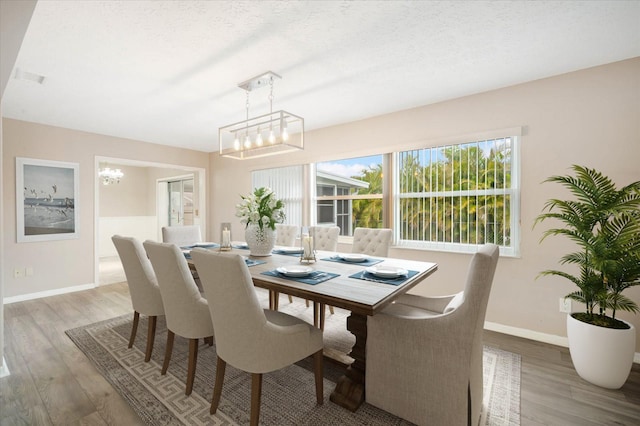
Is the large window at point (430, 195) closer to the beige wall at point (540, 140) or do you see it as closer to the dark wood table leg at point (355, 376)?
the beige wall at point (540, 140)

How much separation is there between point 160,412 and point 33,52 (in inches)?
112

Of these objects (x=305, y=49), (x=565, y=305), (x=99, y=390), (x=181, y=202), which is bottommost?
(x=99, y=390)

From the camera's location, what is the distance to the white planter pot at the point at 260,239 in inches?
105

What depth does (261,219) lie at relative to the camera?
2658mm

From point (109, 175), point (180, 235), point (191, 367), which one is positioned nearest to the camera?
point (191, 367)

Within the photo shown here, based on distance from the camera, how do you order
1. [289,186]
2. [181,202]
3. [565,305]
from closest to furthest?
[565,305]
[289,186]
[181,202]

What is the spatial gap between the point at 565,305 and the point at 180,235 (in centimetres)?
423

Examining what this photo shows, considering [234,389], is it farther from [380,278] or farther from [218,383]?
[380,278]

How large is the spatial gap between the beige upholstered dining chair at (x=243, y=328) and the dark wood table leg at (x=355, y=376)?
1.09 ft

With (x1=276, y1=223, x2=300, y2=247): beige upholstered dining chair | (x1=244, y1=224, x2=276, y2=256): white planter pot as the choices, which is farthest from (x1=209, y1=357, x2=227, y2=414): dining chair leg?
(x1=276, y1=223, x2=300, y2=247): beige upholstered dining chair

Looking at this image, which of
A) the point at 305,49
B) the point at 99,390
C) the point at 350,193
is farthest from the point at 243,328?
the point at 350,193

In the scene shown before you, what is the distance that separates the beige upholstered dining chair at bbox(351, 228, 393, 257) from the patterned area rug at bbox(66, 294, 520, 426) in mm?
928

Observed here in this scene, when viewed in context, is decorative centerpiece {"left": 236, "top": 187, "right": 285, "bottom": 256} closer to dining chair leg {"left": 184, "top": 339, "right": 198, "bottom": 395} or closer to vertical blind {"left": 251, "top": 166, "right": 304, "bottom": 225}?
dining chair leg {"left": 184, "top": 339, "right": 198, "bottom": 395}

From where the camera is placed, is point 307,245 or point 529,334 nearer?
point 307,245
